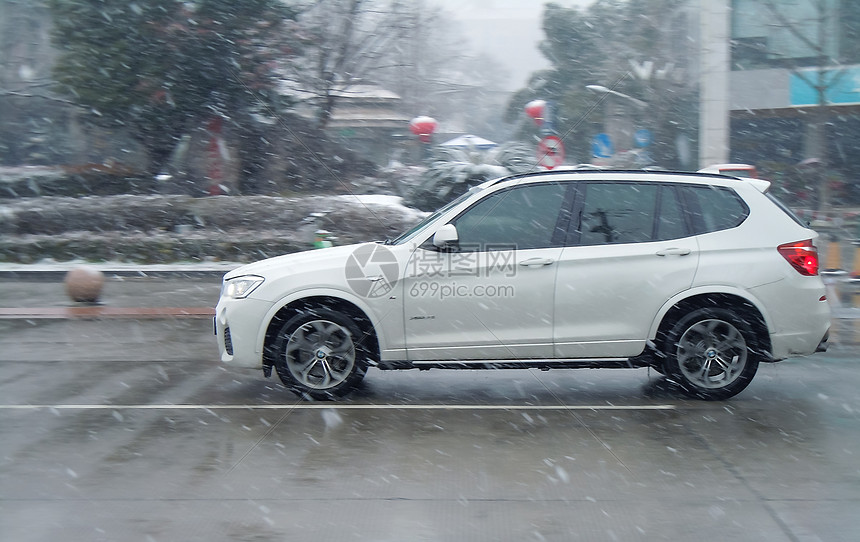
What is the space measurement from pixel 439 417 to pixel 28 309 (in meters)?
7.91

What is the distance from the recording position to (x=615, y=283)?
6.62m

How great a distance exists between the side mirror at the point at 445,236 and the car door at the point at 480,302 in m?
0.13

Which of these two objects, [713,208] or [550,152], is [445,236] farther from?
[550,152]

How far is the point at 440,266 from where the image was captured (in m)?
6.63

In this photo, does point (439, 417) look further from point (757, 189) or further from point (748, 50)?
point (748, 50)

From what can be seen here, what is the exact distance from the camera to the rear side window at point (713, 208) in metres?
6.82

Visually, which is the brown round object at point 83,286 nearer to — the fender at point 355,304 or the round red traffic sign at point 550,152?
the fender at point 355,304

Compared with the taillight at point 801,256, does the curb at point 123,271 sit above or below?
below

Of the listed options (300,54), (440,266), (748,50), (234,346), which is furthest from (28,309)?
(748,50)

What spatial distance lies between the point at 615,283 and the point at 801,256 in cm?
151

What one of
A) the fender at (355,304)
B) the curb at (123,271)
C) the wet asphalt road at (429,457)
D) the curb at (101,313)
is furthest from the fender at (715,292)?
the curb at (123,271)

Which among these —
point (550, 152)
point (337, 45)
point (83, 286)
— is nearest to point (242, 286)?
point (83, 286)

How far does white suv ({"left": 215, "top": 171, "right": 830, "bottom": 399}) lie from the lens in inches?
261

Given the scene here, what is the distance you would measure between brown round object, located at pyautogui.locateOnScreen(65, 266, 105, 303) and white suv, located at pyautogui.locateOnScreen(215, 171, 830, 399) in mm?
6130
